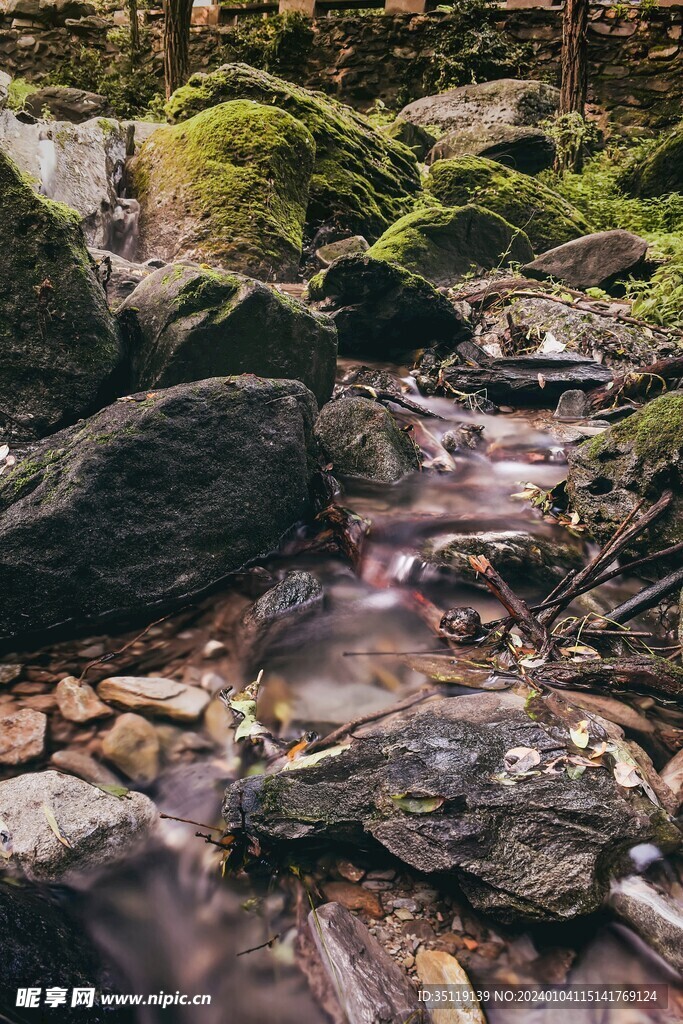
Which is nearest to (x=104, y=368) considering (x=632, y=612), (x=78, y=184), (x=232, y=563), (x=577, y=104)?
(x=232, y=563)

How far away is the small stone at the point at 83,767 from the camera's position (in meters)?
2.40

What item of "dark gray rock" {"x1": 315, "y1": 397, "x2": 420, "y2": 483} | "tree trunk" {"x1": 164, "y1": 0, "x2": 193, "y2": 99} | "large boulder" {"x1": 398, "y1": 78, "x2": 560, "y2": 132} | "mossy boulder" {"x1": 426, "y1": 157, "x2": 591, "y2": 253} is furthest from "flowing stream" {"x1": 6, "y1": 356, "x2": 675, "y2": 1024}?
"large boulder" {"x1": 398, "y1": 78, "x2": 560, "y2": 132}

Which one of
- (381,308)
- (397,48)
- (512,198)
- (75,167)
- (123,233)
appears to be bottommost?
(381,308)

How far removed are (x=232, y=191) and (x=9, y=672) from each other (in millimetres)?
6493

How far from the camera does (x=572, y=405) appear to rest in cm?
574

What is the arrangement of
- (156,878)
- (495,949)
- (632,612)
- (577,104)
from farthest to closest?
(577,104)
(632,612)
(156,878)
(495,949)

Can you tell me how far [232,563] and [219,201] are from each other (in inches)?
221

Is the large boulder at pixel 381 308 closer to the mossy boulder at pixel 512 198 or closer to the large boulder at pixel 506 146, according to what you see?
the mossy boulder at pixel 512 198

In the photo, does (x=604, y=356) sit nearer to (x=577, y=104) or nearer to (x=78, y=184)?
(x=78, y=184)

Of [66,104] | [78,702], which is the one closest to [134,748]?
[78,702]

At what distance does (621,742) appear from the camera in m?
2.29

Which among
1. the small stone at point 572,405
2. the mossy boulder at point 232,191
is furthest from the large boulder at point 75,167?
the small stone at point 572,405

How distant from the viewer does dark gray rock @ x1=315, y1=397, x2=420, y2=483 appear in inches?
181

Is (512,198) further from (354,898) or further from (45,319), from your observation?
(354,898)
